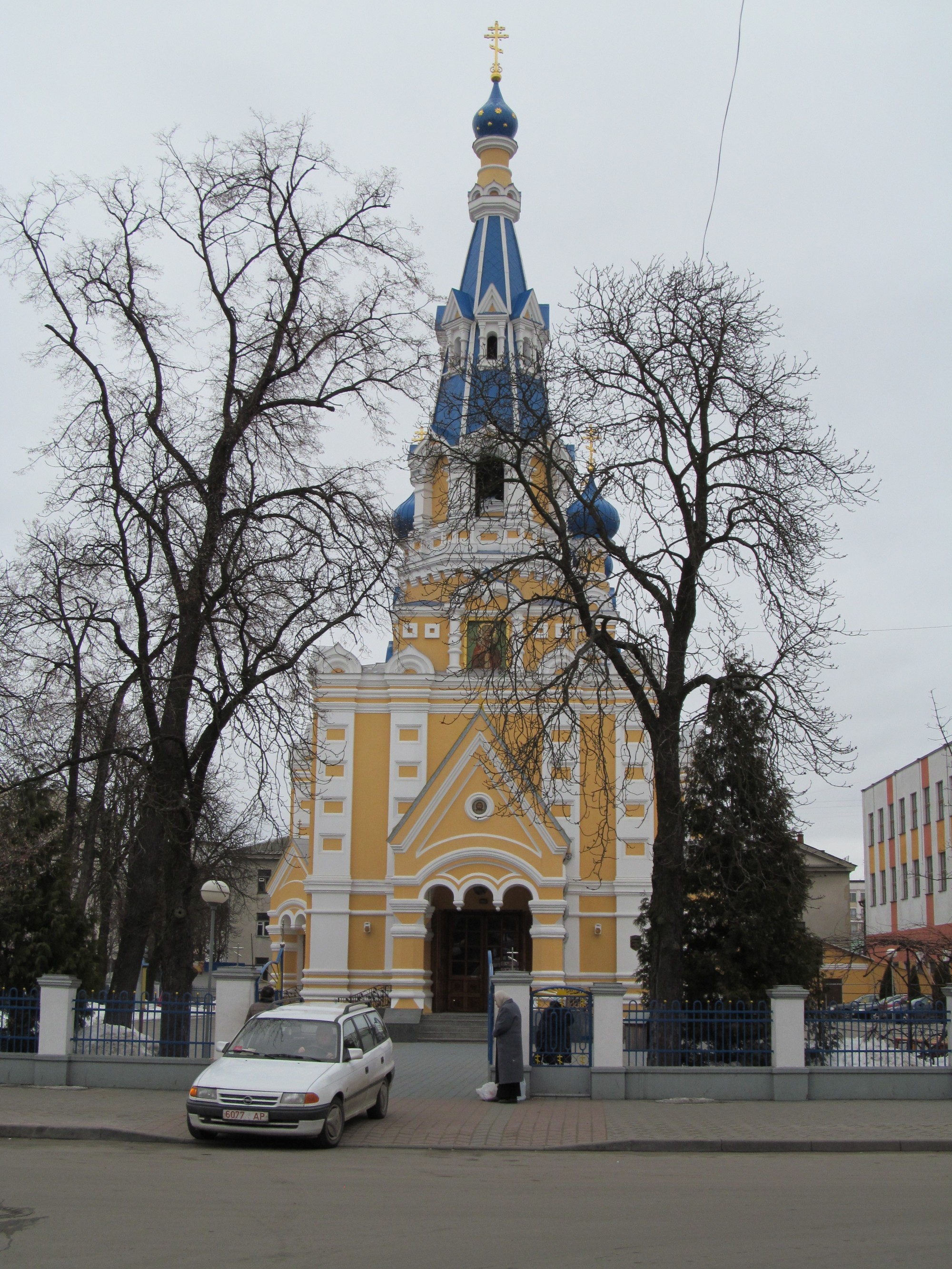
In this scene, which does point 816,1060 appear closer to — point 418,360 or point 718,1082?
point 718,1082

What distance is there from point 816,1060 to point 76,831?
12483mm

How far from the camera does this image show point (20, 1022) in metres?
16.6

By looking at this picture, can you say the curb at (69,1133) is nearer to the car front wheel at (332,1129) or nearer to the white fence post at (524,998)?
the car front wheel at (332,1129)

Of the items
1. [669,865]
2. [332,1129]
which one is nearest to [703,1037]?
[669,865]

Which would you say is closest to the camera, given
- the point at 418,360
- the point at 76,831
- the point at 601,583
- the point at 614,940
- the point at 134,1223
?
the point at 134,1223

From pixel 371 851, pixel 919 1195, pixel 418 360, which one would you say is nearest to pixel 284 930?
pixel 371 851

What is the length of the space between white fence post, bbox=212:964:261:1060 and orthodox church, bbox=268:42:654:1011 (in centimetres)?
1175

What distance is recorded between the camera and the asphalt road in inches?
290

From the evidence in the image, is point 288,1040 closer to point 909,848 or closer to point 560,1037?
point 560,1037

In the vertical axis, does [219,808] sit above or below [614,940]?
above

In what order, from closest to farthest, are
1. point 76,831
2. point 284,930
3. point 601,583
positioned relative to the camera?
point 601,583
point 76,831
point 284,930

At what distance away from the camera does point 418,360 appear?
1881 cm

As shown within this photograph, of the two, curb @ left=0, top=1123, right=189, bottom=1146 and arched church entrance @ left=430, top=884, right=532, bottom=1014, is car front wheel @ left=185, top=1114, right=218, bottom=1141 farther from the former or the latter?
arched church entrance @ left=430, top=884, right=532, bottom=1014

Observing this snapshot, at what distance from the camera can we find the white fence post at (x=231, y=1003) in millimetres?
16062
